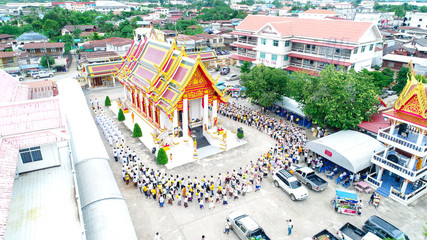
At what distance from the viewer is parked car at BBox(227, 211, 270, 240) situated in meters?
17.5

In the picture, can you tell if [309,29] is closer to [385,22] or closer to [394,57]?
[394,57]

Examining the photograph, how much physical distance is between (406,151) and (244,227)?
→ 14336 millimetres

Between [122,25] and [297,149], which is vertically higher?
[122,25]

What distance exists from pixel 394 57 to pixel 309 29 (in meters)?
20.2

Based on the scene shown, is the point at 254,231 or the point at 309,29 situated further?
the point at 309,29

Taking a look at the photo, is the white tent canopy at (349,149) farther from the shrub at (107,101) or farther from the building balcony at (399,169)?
the shrub at (107,101)

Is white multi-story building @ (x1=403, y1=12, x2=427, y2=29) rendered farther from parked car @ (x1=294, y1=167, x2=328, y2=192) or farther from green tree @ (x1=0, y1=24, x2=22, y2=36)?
green tree @ (x1=0, y1=24, x2=22, y2=36)

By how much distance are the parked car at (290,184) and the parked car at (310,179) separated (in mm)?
1158

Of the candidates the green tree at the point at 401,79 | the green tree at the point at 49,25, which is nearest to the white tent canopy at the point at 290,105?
the green tree at the point at 401,79

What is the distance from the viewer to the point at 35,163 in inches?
747

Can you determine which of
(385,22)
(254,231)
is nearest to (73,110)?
(254,231)

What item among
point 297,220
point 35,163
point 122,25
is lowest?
point 297,220

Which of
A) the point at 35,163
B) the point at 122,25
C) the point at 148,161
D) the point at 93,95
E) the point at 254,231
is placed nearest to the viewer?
the point at 254,231

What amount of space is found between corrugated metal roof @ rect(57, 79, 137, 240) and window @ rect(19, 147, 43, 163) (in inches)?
118
